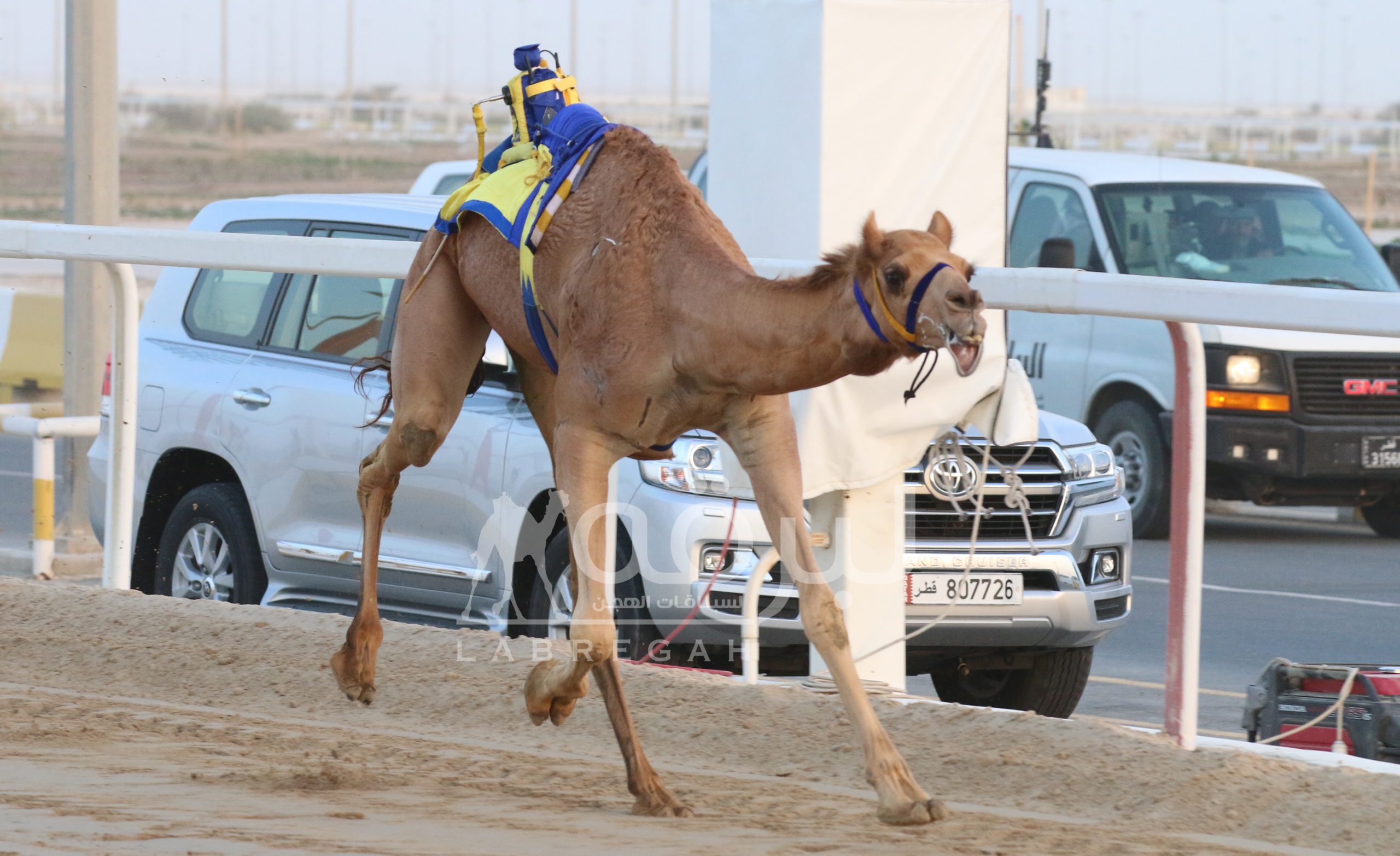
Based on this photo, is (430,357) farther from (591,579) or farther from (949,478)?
(949,478)

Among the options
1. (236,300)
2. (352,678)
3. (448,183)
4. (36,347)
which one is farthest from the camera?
(36,347)

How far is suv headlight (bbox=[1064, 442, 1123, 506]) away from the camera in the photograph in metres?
8.24

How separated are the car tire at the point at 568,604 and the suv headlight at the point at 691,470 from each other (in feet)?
0.80

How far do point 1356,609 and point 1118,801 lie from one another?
656cm

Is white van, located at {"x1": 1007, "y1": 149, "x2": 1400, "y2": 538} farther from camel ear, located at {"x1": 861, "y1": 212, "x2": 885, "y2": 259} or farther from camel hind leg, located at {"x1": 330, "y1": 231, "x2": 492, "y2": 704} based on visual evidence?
camel ear, located at {"x1": 861, "y1": 212, "x2": 885, "y2": 259}

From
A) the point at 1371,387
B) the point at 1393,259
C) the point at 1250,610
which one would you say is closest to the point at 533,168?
the point at 1250,610

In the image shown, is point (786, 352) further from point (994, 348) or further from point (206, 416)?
point (206, 416)

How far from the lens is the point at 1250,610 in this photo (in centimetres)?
1138

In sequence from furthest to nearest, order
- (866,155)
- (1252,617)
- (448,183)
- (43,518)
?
(448,183) → (1252,617) → (43,518) → (866,155)

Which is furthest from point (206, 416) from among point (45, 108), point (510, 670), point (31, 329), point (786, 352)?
point (45, 108)

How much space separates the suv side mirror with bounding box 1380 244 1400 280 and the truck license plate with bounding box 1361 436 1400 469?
1124mm

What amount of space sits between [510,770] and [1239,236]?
384 inches

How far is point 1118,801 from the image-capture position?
5324 millimetres

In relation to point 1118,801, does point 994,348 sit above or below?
above
